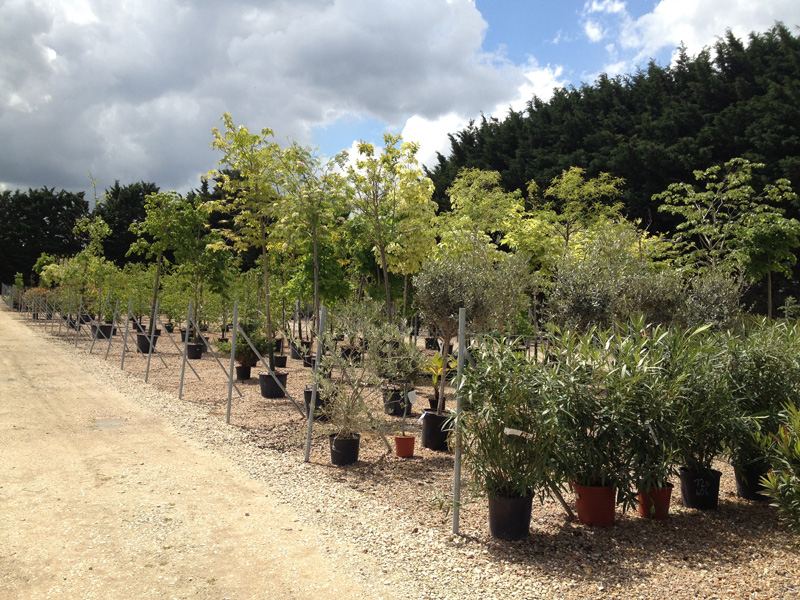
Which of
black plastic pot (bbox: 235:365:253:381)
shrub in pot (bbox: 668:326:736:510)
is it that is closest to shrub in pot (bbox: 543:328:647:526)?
shrub in pot (bbox: 668:326:736:510)

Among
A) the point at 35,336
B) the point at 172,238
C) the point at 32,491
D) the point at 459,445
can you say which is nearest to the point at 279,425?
the point at 32,491

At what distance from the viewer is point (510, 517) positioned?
171 inches

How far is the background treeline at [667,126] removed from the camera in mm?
24578

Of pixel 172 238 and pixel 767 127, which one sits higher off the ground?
pixel 767 127

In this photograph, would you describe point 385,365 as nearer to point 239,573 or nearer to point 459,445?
point 459,445

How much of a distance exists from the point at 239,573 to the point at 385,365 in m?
3.02

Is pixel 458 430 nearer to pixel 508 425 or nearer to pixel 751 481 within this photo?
pixel 508 425

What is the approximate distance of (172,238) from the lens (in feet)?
53.1

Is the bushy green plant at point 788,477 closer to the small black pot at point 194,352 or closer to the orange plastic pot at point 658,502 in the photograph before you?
the orange plastic pot at point 658,502

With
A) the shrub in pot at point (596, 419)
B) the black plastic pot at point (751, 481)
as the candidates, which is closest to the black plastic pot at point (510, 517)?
the shrub in pot at point (596, 419)

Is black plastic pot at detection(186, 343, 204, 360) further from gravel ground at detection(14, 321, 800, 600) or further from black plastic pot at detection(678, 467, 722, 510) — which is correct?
black plastic pot at detection(678, 467, 722, 510)

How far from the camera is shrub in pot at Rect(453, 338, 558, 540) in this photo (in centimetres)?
423

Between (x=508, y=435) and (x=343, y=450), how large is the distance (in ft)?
8.65

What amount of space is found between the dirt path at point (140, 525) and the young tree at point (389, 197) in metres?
4.98
